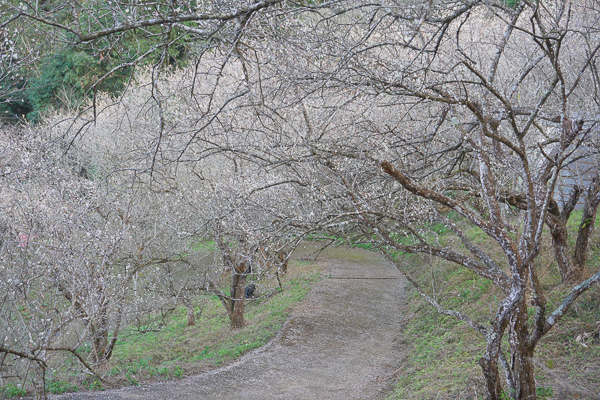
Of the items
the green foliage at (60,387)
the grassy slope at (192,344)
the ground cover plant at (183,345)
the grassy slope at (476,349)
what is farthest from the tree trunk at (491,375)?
the green foliage at (60,387)

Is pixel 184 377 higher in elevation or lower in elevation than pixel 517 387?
lower

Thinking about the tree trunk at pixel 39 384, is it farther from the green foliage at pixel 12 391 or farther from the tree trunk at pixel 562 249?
the tree trunk at pixel 562 249

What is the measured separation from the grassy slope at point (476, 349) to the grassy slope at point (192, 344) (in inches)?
132

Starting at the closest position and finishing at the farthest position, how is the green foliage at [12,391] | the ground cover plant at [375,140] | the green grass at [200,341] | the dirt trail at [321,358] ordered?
the ground cover plant at [375,140], the green foliage at [12,391], the dirt trail at [321,358], the green grass at [200,341]

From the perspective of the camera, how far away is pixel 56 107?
24641 millimetres

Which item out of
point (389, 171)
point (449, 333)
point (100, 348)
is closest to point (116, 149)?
point (100, 348)

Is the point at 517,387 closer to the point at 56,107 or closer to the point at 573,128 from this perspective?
the point at 573,128

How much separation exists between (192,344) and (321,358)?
384cm

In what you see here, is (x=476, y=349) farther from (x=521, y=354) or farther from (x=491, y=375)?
(x=521, y=354)

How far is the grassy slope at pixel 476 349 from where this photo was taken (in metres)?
5.24

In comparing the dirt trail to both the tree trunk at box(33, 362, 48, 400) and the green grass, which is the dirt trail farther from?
the tree trunk at box(33, 362, 48, 400)

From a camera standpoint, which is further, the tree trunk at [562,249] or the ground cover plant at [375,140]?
the tree trunk at [562,249]

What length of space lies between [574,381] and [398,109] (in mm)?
6236

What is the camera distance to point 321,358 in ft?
32.5
